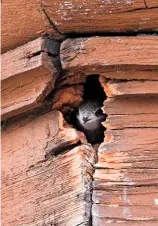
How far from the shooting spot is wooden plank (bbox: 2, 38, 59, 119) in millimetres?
2662

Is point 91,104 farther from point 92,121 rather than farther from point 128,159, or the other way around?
point 128,159

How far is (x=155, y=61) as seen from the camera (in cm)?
252

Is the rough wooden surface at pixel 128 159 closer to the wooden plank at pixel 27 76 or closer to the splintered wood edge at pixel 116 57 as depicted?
the splintered wood edge at pixel 116 57

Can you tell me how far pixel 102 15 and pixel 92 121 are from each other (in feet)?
1.29

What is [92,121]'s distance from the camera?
2.77m

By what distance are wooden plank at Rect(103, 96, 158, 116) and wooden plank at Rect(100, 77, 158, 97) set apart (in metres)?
0.04

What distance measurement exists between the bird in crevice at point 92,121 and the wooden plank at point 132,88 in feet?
0.61

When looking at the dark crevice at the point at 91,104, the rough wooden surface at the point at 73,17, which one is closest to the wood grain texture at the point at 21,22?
the rough wooden surface at the point at 73,17

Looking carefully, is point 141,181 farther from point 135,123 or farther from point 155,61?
point 155,61

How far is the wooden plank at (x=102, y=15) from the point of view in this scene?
254cm

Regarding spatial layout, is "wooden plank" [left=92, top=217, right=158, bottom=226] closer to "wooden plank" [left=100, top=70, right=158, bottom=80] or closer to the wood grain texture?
"wooden plank" [left=100, top=70, right=158, bottom=80]

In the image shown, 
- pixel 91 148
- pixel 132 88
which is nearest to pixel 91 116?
pixel 91 148

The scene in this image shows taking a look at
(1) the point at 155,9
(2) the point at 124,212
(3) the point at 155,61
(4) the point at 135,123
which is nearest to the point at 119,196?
(2) the point at 124,212

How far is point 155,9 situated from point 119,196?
59cm
